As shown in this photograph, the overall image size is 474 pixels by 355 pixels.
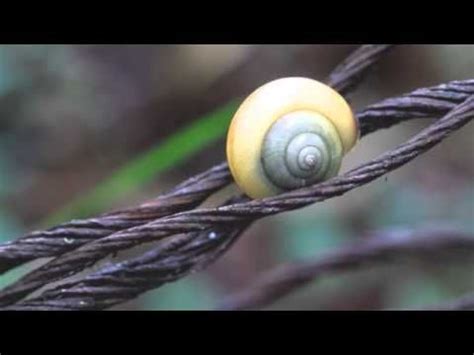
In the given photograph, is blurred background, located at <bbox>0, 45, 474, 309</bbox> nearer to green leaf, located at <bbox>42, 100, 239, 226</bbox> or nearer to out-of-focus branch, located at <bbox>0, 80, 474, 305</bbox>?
green leaf, located at <bbox>42, 100, 239, 226</bbox>

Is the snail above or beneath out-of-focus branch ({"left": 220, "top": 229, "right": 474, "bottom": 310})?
beneath

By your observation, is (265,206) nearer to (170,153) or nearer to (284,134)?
(284,134)

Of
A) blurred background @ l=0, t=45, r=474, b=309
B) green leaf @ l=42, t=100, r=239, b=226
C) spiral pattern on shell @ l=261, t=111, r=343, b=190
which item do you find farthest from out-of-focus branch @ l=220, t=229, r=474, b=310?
spiral pattern on shell @ l=261, t=111, r=343, b=190

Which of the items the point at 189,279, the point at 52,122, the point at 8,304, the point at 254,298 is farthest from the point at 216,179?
the point at 52,122

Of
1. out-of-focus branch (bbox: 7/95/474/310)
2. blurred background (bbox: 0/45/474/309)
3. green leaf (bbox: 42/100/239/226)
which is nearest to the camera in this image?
out-of-focus branch (bbox: 7/95/474/310)

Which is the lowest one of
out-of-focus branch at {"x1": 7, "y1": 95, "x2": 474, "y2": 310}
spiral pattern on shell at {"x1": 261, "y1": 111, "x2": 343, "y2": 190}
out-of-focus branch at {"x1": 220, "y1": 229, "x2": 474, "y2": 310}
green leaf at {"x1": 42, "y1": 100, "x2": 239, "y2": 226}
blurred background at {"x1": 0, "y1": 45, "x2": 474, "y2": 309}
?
out-of-focus branch at {"x1": 7, "y1": 95, "x2": 474, "y2": 310}

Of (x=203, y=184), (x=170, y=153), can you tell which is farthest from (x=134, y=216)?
(x=170, y=153)

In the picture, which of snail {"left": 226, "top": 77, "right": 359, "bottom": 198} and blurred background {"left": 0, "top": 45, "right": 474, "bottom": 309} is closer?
snail {"left": 226, "top": 77, "right": 359, "bottom": 198}
